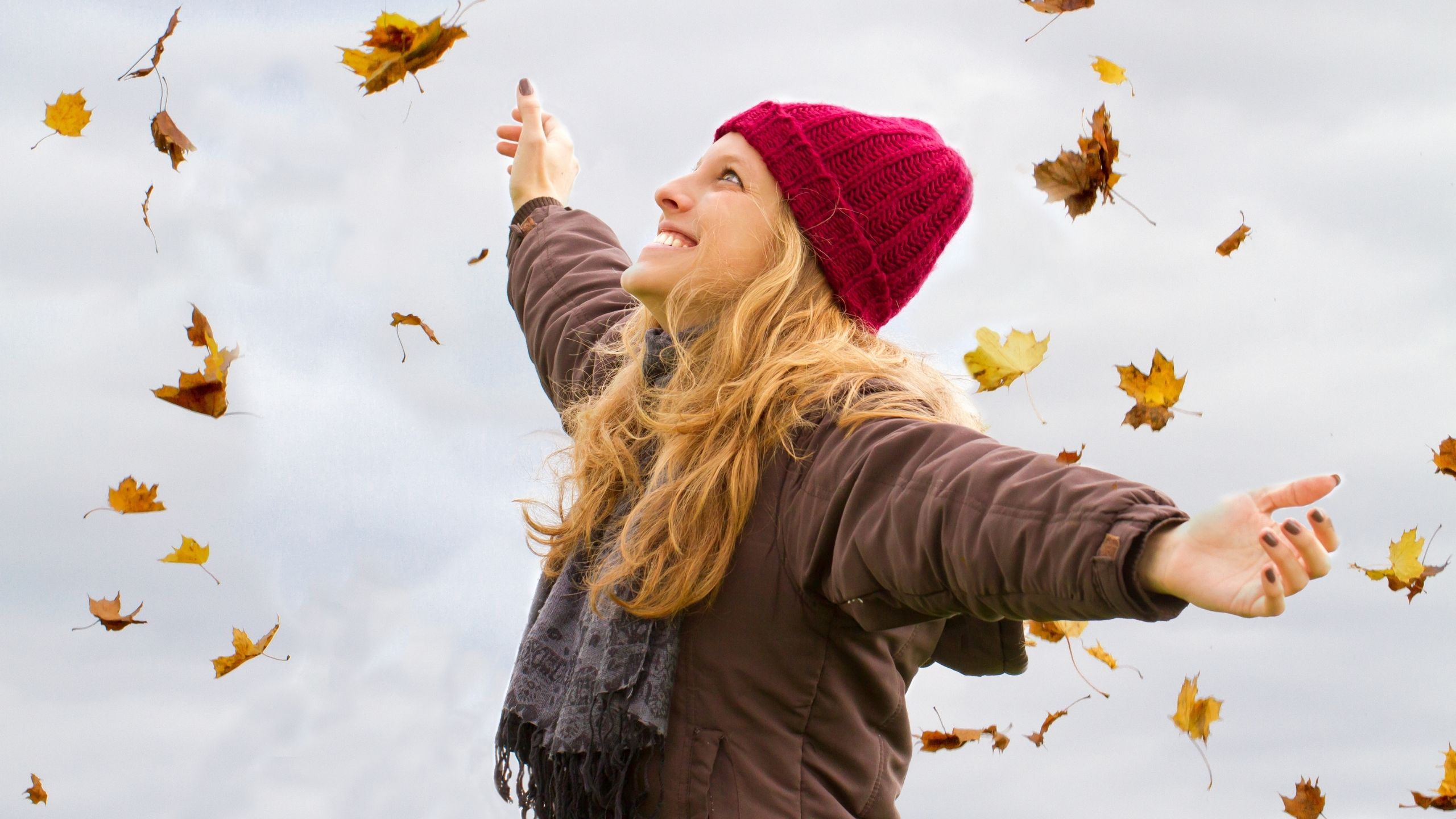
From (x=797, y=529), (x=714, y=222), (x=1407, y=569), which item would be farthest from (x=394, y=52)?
(x=1407, y=569)

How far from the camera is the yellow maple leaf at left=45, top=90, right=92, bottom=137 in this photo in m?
3.58

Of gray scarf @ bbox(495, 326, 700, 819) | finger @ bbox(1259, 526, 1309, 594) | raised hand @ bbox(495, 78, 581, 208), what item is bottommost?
finger @ bbox(1259, 526, 1309, 594)

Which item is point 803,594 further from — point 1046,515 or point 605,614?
point 1046,515

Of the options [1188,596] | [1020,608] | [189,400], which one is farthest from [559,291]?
[1188,596]

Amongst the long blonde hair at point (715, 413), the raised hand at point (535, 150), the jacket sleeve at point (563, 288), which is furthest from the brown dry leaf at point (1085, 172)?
the raised hand at point (535, 150)

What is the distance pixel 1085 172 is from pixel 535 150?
163 centimetres

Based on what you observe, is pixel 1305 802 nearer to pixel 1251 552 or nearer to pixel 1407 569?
pixel 1407 569

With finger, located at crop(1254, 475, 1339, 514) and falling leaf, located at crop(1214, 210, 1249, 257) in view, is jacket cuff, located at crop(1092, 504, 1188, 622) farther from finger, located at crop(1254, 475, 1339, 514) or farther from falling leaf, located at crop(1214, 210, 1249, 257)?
falling leaf, located at crop(1214, 210, 1249, 257)

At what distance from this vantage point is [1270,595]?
1.33 m

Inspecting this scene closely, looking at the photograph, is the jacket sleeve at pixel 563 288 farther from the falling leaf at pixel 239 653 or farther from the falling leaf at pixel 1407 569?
the falling leaf at pixel 1407 569

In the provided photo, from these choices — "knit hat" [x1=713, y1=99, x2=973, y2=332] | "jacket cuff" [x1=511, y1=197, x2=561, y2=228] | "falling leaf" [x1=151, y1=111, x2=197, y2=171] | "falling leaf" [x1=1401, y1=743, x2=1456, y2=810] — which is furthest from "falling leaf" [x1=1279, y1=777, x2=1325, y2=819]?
"falling leaf" [x1=151, y1=111, x2=197, y2=171]

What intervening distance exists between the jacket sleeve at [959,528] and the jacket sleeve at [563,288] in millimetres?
1289

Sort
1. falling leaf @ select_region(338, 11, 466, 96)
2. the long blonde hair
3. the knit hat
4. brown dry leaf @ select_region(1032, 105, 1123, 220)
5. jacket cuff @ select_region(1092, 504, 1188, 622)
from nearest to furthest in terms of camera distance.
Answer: jacket cuff @ select_region(1092, 504, 1188, 622) < the long blonde hair < the knit hat < falling leaf @ select_region(338, 11, 466, 96) < brown dry leaf @ select_region(1032, 105, 1123, 220)

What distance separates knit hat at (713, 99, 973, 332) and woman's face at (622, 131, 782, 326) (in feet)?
0.17
